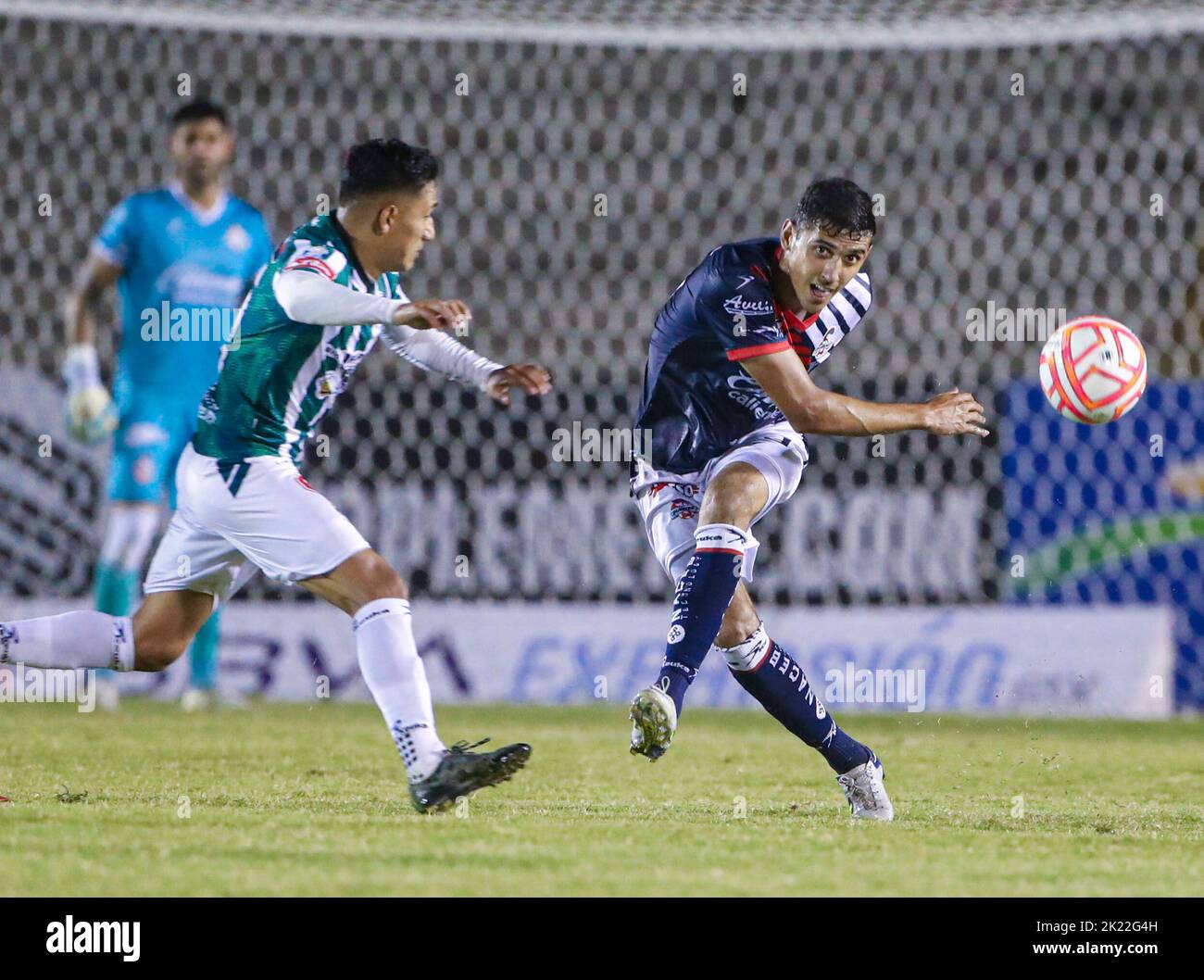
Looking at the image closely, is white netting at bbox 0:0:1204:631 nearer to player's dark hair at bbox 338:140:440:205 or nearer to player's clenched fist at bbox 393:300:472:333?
player's dark hair at bbox 338:140:440:205

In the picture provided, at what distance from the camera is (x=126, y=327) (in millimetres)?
8742

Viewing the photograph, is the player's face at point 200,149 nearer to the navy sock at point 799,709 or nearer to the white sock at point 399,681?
the white sock at point 399,681

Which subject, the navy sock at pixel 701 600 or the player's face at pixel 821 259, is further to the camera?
the player's face at pixel 821 259

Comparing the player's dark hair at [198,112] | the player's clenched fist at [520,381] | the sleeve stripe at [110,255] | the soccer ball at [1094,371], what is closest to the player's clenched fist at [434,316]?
the player's clenched fist at [520,381]

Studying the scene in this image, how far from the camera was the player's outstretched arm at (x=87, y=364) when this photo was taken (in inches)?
323

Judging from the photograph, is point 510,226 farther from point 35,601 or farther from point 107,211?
point 35,601

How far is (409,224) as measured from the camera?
17.1 ft

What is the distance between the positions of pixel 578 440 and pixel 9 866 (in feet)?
21.5

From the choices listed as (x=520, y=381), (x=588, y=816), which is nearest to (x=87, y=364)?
(x=520, y=381)

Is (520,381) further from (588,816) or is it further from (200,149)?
(200,149)

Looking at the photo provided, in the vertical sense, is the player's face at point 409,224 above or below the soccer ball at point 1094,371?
above

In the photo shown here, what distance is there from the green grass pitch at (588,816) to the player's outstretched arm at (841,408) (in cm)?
114

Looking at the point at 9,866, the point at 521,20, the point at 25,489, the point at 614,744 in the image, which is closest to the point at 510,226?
the point at 521,20

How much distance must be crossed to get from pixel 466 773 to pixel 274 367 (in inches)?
53.4
